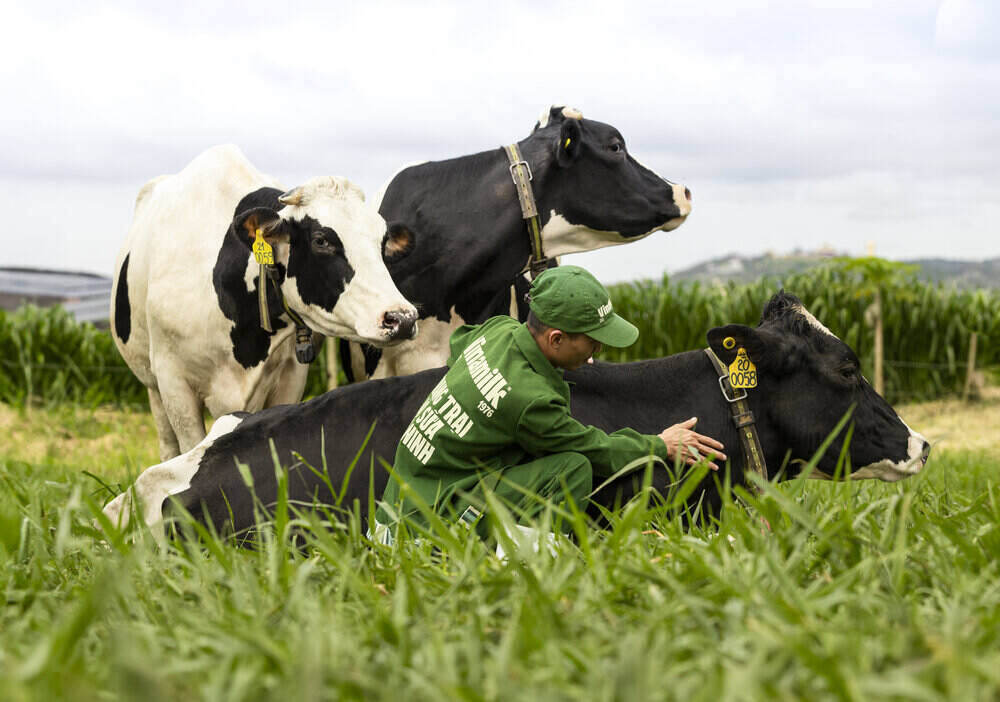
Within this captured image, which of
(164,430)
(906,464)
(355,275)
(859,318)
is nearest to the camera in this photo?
(906,464)

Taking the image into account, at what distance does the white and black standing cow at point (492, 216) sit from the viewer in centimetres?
505

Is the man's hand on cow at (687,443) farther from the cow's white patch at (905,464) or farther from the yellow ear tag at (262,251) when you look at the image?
the yellow ear tag at (262,251)

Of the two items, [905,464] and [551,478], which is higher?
[551,478]

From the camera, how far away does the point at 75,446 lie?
10406 millimetres

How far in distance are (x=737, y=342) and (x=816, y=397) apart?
0.38 meters

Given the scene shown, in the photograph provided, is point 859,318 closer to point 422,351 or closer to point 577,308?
point 422,351

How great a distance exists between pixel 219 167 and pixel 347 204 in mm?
1107

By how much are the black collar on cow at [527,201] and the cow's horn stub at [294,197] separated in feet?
3.42

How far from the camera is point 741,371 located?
3.70 m

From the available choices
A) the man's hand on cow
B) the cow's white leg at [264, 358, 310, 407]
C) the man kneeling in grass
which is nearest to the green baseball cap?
the man kneeling in grass

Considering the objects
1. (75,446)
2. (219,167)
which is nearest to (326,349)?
(75,446)

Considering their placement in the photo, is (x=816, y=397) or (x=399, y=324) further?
(x=399, y=324)

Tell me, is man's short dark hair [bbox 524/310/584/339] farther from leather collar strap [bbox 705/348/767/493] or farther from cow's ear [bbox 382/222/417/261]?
cow's ear [bbox 382/222/417/261]

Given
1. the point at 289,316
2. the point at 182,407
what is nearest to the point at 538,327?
the point at 289,316
